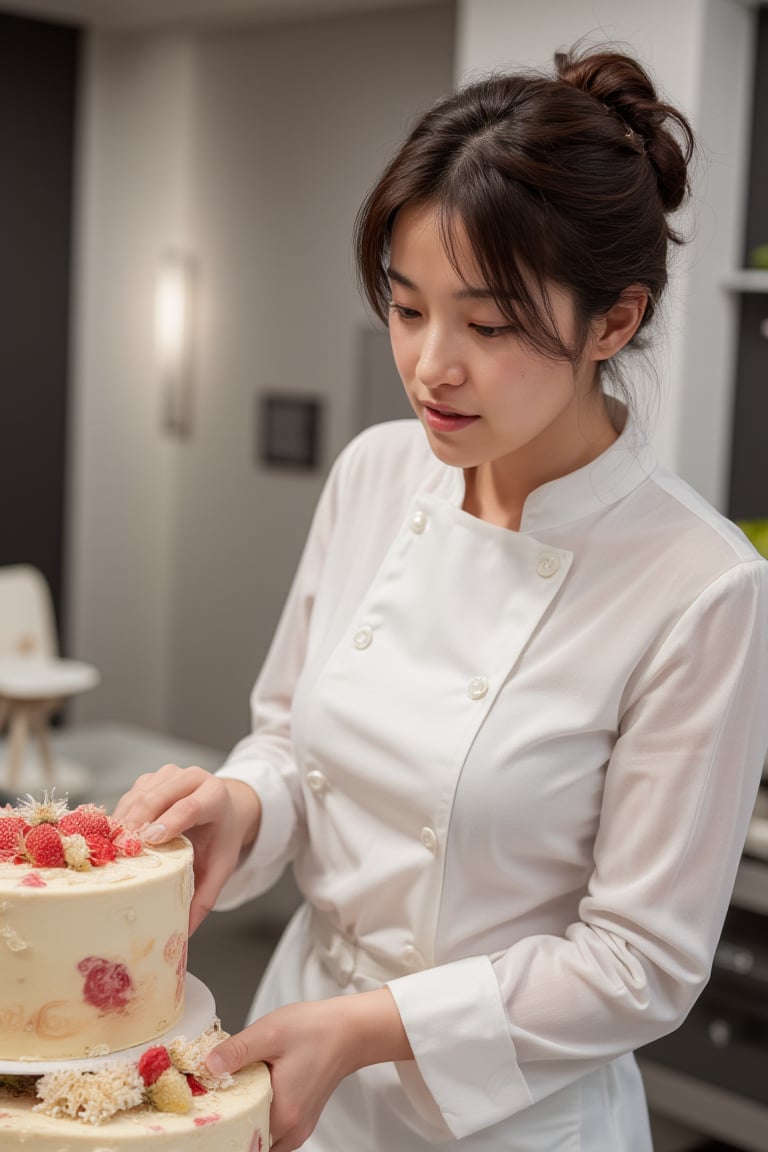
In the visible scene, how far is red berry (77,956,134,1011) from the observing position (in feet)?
3.37

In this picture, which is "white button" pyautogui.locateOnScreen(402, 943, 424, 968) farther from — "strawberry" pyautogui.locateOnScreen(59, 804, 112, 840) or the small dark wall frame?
the small dark wall frame

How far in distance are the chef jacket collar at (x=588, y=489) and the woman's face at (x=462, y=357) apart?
88 mm

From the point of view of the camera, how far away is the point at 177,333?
5.34m

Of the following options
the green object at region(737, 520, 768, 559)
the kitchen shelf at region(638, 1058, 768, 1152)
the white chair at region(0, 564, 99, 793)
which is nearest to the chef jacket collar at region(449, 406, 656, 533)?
A: the green object at region(737, 520, 768, 559)

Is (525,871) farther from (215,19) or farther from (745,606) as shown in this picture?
(215,19)

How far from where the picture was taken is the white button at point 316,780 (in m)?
1.27

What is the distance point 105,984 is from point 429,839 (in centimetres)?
29

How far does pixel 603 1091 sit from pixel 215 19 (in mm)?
4537

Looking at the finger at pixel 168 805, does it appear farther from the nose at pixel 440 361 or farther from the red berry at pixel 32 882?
the nose at pixel 440 361

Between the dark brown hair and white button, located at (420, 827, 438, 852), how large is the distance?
0.40 metres

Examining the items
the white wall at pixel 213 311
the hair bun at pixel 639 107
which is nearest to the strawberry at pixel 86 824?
the hair bun at pixel 639 107

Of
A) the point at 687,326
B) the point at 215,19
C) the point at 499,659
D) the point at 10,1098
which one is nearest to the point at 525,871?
the point at 499,659

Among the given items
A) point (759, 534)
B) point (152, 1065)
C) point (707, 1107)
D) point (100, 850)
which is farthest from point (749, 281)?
point (152, 1065)

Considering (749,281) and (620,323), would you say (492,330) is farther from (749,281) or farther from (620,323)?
(749,281)
